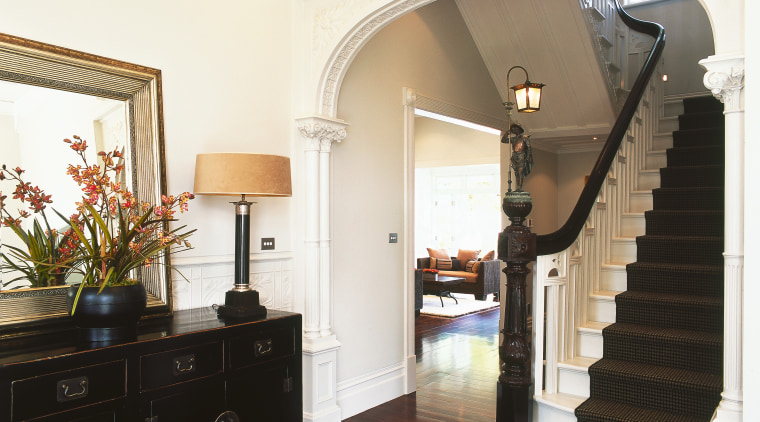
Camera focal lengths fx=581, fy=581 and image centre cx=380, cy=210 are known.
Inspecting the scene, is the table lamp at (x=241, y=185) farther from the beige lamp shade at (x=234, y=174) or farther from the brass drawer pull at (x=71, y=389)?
the brass drawer pull at (x=71, y=389)

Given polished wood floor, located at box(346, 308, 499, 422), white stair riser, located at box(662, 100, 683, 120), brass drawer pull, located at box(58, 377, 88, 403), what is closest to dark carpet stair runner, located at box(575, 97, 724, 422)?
white stair riser, located at box(662, 100, 683, 120)

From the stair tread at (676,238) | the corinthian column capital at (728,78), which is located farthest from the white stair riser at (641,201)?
the corinthian column capital at (728,78)

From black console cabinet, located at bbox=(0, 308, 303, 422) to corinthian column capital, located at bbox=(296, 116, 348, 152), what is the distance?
4.28 feet

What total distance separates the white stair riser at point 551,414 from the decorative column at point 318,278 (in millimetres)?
1414

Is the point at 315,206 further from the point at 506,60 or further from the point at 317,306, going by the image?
the point at 506,60

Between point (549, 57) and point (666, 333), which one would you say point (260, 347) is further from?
point (549, 57)

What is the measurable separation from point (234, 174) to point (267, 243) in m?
0.91

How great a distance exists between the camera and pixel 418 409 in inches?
177

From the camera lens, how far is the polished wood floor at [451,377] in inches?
171

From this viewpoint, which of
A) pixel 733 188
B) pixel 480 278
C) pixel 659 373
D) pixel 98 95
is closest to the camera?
pixel 733 188

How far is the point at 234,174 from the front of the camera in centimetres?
312

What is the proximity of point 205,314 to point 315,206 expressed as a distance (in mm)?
1120

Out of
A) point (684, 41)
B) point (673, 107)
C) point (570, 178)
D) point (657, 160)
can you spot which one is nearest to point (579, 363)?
point (657, 160)

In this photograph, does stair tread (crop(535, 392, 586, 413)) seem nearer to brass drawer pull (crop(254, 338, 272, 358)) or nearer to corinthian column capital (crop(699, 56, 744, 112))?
brass drawer pull (crop(254, 338, 272, 358))
